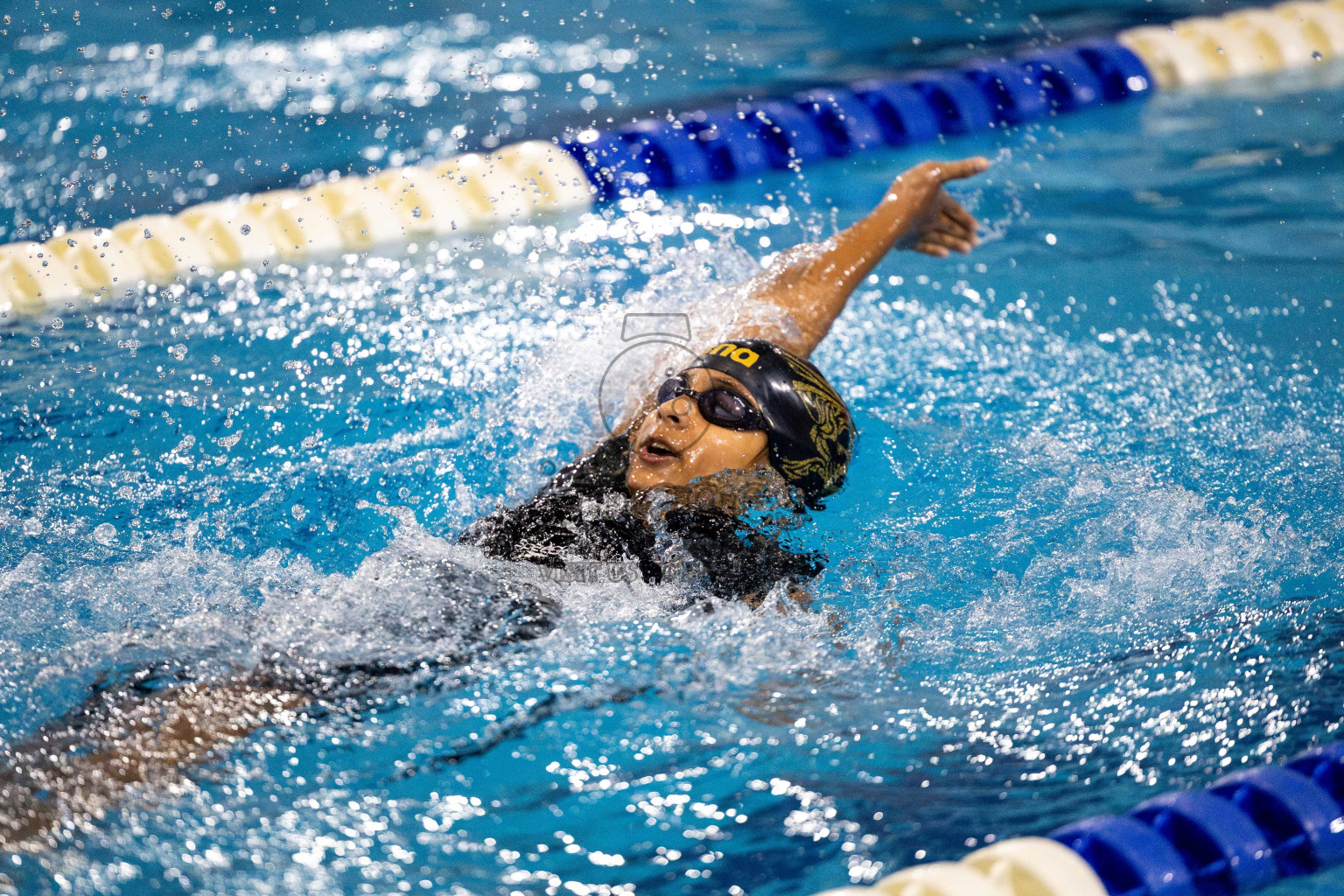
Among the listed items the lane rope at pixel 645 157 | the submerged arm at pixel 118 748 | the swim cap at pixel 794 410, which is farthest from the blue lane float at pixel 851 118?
the submerged arm at pixel 118 748

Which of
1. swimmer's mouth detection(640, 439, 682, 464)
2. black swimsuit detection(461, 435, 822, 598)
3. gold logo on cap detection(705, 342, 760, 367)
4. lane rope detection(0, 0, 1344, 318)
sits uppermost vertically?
lane rope detection(0, 0, 1344, 318)

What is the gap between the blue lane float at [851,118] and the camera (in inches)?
191

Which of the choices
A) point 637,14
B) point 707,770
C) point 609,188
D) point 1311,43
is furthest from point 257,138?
point 1311,43

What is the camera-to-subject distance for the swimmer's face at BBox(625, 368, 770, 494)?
2.53m

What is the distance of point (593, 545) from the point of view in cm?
251

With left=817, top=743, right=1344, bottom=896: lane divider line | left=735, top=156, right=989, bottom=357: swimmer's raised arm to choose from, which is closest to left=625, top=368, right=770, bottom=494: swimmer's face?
left=735, top=156, right=989, bottom=357: swimmer's raised arm

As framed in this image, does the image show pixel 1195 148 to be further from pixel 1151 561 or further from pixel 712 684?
pixel 712 684

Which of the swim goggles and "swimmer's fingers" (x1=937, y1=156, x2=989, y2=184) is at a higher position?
"swimmer's fingers" (x1=937, y1=156, x2=989, y2=184)

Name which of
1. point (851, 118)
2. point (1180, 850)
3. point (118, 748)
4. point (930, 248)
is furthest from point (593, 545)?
point (851, 118)

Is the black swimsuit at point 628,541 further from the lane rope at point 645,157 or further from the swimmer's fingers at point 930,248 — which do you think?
the lane rope at point 645,157

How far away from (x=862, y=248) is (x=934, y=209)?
0.26m

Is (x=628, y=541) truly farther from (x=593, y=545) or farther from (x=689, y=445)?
(x=689, y=445)

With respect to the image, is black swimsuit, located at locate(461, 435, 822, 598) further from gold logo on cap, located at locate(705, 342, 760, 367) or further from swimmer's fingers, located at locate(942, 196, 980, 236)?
swimmer's fingers, located at locate(942, 196, 980, 236)

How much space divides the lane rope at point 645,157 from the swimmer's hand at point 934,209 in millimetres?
1644
